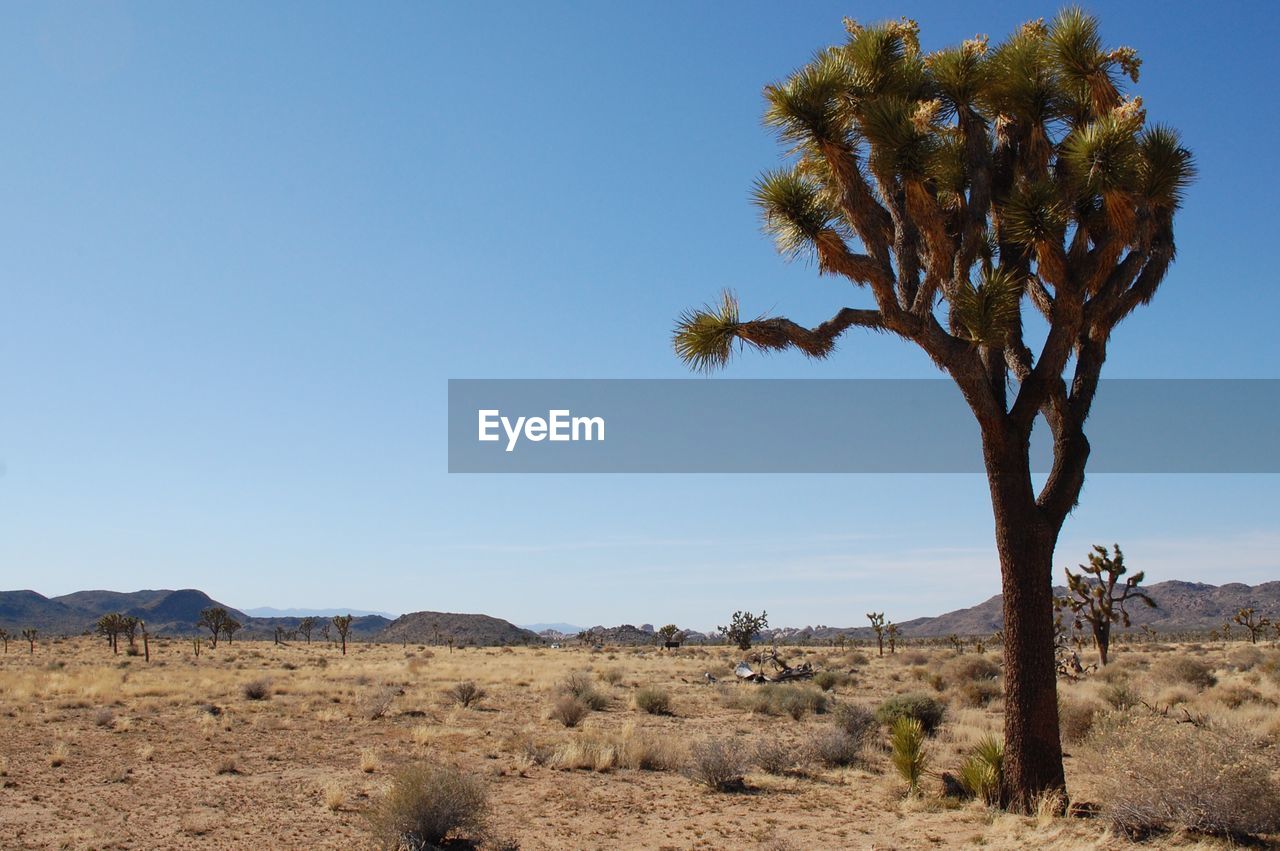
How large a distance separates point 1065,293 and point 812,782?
763 centimetres

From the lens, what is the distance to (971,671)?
2630cm

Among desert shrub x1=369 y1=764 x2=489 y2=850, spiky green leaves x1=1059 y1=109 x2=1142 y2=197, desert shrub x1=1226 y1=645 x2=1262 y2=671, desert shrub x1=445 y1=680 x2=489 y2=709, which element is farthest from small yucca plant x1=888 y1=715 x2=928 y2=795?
desert shrub x1=1226 y1=645 x2=1262 y2=671

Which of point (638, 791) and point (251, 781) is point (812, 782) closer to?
point (638, 791)

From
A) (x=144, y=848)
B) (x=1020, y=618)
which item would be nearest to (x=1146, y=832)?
(x=1020, y=618)

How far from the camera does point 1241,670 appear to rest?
90.9ft

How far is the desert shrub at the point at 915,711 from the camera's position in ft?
54.6

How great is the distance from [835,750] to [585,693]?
1097 cm

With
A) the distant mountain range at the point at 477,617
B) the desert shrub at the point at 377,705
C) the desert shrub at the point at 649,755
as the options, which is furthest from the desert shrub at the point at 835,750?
the distant mountain range at the point at 477,617

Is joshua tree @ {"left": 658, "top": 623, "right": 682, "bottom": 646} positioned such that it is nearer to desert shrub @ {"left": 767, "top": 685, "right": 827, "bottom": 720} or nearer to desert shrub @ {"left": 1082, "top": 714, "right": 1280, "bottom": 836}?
desert shrub @ {"left": 767, "top": 685, "right": 827, "bottom": 720}

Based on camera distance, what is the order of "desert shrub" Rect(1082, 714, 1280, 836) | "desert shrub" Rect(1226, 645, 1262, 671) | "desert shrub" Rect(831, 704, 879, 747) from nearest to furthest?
"desert shrub" Rect(1082, 714, 1280, 836) < "desert shrub" Rect(831, 704, 879, 747) < "desert shrub" Rect(1226, 645, 1262, 671)

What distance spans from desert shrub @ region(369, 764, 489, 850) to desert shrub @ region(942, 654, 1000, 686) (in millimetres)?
18879

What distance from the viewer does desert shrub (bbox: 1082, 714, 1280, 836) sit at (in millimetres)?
8508

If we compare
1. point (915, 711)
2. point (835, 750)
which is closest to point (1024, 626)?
point (835, 750)

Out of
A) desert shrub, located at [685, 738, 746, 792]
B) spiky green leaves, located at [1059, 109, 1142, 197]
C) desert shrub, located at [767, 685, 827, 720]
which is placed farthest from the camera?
desert shrub, located at [767, 685, 827, 720]
